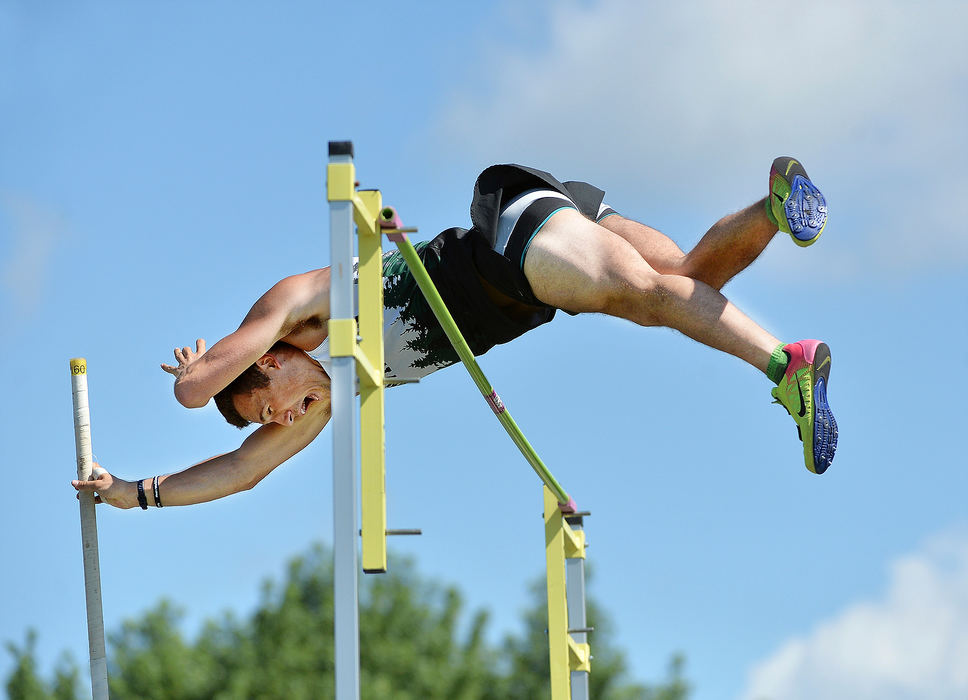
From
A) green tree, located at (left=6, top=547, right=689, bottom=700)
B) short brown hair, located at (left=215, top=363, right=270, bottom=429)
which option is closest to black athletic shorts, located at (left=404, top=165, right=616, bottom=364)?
short brown hair, located at (left=215, top=363, right=270, bottom=429)

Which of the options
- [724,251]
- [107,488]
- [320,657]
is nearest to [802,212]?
[724,251]

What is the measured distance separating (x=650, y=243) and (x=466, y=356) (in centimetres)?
64

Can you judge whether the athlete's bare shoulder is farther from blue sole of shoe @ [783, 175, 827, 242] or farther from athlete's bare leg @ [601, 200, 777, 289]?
blue sole of shoe @ [783, 175, 827, 242]

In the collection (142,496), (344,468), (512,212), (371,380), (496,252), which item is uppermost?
(512,212)

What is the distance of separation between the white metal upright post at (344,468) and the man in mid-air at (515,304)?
48 centimetres

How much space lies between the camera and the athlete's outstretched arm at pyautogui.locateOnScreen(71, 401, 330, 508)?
Answer: 4914 millimetres

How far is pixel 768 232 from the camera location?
377cm

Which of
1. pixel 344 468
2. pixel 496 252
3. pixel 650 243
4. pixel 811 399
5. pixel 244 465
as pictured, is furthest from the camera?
pixel 244 465

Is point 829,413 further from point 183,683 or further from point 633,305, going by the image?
point 183,683

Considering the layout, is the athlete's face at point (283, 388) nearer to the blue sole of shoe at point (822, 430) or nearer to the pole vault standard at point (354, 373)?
the pole vault standard at point (354, 373)

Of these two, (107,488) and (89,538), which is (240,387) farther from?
(89,538)

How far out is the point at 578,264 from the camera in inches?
151

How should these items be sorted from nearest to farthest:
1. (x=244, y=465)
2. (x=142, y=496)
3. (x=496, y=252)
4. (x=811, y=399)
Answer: (x=811, y=399) → (x=496, y=252) → (x=142, y=496) → (x=244, y=465)

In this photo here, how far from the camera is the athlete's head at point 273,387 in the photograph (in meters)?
4.53
